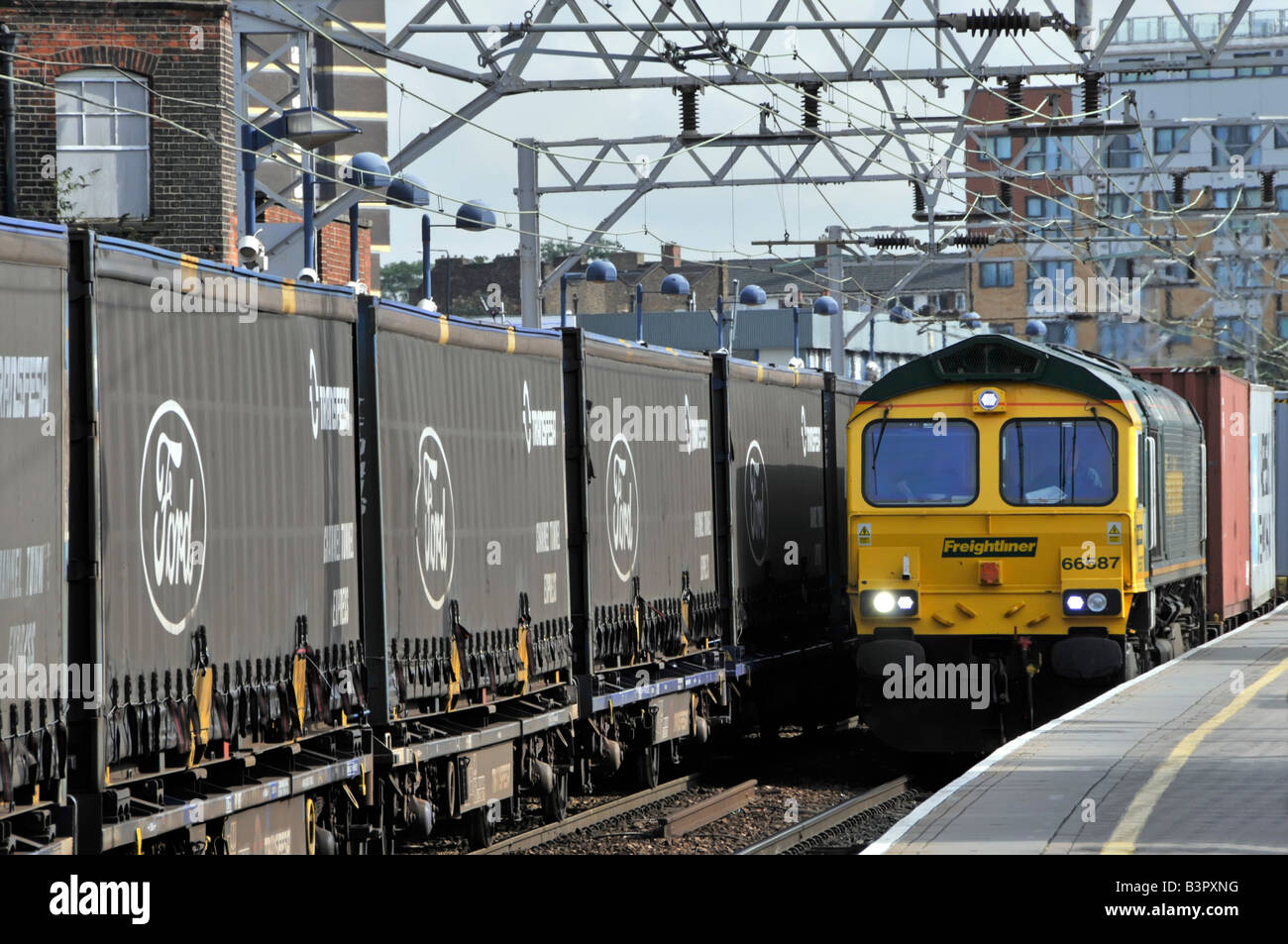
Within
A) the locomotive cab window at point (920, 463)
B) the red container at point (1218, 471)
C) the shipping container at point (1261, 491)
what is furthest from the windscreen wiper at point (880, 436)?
the shipping container at point (1261, 491)

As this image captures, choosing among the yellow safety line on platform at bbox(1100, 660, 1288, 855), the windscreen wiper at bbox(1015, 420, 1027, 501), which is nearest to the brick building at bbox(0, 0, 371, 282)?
the windscreen wiper at bbox(1015, 420, 1027, 501)

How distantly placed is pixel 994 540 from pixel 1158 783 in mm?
5717

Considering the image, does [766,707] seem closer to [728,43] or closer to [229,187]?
[728,43]

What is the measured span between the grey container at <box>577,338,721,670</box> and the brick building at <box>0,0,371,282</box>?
26.7 feet

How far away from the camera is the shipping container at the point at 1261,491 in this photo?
26875 mm

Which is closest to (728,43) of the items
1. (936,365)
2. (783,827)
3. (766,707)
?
(936,365)

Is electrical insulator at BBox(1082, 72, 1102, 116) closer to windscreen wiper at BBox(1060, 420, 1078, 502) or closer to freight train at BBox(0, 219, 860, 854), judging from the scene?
windscreen wiper at BBox(1060, 420, 1078, 502)

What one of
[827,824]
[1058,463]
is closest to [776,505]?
[1058,463]

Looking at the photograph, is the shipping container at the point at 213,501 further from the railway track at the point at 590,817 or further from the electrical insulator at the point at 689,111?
the electrical insulator at the point at 689,111

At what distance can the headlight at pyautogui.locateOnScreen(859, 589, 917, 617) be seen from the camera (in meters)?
17.0

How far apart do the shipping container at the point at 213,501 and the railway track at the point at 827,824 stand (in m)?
3.83

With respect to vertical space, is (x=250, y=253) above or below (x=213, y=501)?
above

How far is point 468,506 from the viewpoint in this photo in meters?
12.1

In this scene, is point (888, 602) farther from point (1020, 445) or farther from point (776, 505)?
point (776, 505)
